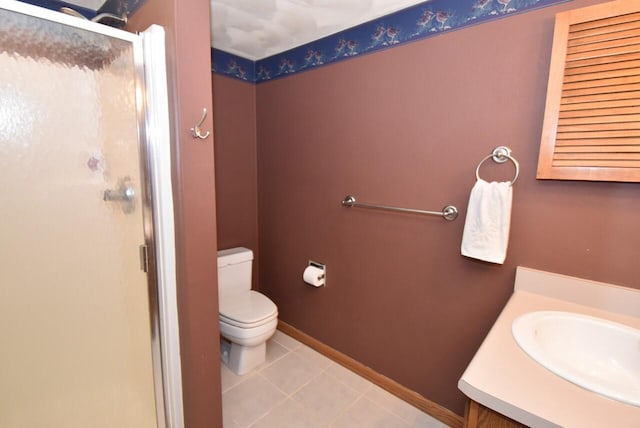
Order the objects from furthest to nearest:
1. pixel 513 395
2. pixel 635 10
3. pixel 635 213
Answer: pixel 635 213
pixel 635 10
pixel 513 395

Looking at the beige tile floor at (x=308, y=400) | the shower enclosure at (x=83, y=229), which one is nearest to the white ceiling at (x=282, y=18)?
the shower enclosure at (x=83, y=229)

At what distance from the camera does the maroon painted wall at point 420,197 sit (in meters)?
1.18

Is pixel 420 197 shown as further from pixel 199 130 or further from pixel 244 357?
pixel 244 357

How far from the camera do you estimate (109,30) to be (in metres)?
1.07

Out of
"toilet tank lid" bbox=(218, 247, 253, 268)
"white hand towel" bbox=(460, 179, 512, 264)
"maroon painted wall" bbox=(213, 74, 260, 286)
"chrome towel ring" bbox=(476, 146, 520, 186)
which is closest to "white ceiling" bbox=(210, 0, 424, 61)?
"maroon painted wall" bbox=(213, 74, 260, 286)

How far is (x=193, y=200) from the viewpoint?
1135 millimetres

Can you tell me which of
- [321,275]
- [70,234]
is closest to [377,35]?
[321,275]

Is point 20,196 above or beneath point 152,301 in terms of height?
above

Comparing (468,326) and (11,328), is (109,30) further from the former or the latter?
(468,326)

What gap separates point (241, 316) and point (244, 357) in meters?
0.30

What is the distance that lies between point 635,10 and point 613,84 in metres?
0.22

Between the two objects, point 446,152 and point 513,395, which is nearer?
point 513,395

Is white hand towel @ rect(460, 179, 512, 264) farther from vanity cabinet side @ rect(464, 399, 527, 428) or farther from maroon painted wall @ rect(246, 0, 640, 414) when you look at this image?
vanity cabinet side @ rect(464, 399, 527, 428)

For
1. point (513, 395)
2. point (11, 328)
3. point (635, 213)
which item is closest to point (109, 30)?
point (11, 328)
